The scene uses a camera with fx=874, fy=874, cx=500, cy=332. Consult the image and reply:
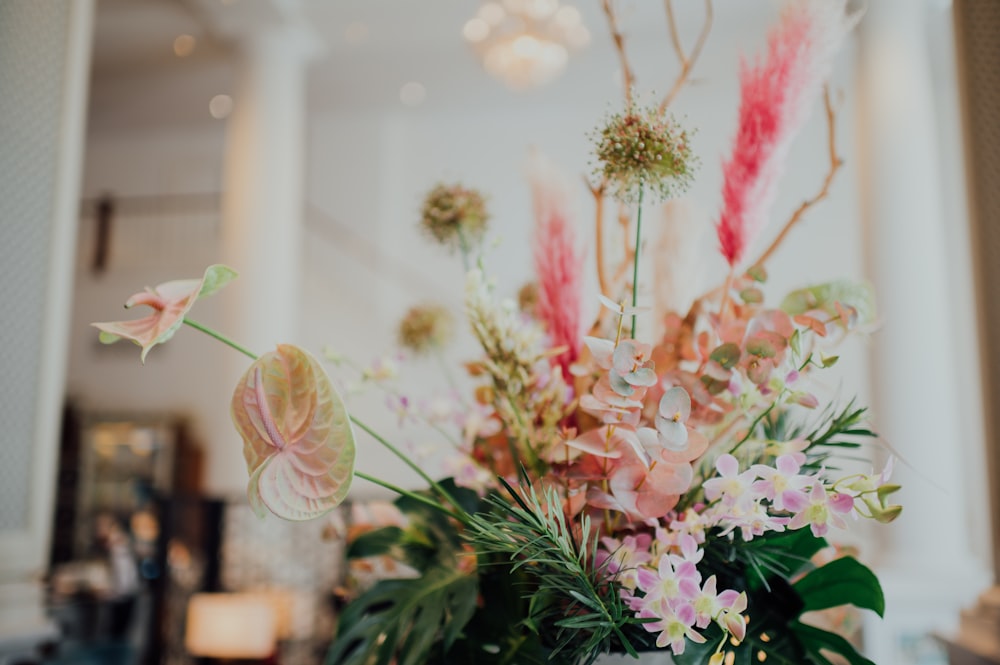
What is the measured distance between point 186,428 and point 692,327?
847 centimetres

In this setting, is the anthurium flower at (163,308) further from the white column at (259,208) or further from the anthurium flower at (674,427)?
the white column at (259,208)

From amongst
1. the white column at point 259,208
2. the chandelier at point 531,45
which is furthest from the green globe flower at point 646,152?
the white column at point 259,208

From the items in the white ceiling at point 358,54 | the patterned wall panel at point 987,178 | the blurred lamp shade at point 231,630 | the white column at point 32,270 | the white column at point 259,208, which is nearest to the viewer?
the patterned wall panel at point 987,178

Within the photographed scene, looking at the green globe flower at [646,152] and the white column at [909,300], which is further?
the white column at [909,300]

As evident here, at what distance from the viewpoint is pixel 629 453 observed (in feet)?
2.40

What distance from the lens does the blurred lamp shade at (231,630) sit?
427 centimetres

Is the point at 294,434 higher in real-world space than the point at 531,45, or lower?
lower

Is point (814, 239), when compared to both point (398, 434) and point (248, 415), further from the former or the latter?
point (248, 415)

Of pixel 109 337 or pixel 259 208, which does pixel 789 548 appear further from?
pixel 259 208

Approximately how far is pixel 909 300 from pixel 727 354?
412cm

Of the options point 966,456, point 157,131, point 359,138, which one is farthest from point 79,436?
point 966,456

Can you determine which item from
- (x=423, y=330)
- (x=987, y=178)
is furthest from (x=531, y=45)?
(x=423, y=330)

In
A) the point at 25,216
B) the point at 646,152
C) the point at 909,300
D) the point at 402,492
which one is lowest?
the point at 402,492

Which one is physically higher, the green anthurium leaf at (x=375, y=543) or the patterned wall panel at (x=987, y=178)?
the patterned wall panel at (x=987, y=178)
